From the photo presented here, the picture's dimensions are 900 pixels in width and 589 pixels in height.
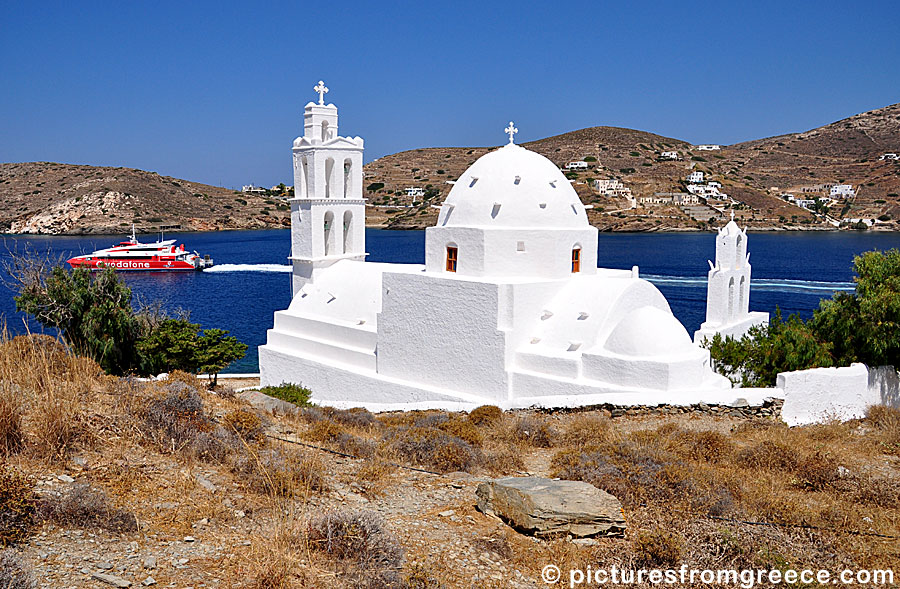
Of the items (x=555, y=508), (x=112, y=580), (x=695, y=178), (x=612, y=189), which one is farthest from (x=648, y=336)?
(x=695, y=178)

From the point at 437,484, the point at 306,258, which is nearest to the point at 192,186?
the point at 306,258

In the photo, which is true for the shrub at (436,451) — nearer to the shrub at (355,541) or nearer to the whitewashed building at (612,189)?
the shrub at (355,541)

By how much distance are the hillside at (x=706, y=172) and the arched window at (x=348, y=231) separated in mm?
67975

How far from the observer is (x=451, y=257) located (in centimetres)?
1606

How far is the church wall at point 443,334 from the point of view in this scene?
1442 centimetres

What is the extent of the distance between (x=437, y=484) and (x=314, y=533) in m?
1.98

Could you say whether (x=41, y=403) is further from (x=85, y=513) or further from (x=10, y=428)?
(x=85, y=513)

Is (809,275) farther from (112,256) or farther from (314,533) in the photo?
(112,256)

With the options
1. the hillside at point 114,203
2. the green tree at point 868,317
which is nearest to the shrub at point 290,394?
the green tree at point 868,317

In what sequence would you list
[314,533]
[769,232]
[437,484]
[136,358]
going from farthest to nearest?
1. [769,232]
2. [136,358]
3. [437,484]
4. [314,533]

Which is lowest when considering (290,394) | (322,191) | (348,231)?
(290,394)

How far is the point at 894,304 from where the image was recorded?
13133 mm

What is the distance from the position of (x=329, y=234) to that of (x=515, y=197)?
7.65m

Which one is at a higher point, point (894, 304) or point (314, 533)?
point (894, 304)
